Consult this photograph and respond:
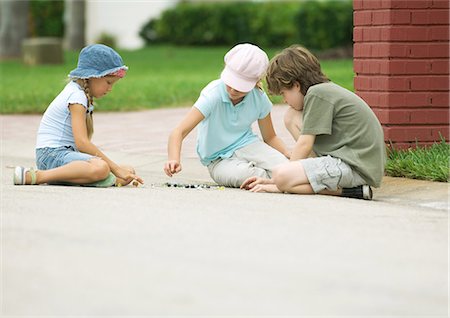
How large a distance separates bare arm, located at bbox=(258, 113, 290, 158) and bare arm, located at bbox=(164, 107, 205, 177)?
530mm

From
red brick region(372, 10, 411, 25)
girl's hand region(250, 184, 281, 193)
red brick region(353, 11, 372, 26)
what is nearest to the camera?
girl's hand region(250, 184, 281, 193)

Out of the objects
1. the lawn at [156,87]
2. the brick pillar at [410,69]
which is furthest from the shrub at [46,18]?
the brick pillar at [410,69]

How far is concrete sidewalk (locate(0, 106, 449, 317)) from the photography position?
14.8 feet

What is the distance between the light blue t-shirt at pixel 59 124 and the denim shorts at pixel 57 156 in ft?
0.11

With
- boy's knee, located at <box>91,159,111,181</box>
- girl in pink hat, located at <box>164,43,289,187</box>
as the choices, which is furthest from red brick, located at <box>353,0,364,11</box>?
boy's knee, located at <box>91,159,111,181</box>

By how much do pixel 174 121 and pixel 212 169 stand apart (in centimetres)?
461

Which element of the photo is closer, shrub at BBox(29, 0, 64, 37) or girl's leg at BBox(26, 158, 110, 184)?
→ girl's leg at BBox(26, 158, 110, 184)

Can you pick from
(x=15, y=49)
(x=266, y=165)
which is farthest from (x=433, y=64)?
(x=15, y=49)

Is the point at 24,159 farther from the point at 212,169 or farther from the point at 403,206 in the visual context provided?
the point at 403,206

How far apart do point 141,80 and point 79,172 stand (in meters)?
11.7

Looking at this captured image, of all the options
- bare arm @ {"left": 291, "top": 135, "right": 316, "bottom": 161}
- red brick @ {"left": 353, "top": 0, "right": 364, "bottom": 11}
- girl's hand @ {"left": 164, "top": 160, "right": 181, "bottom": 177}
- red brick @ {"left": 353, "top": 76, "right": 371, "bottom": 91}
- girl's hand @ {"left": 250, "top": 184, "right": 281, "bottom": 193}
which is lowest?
girl's hand @ {"left": 250, "top": 184, "right": 281, "bottom": 193}

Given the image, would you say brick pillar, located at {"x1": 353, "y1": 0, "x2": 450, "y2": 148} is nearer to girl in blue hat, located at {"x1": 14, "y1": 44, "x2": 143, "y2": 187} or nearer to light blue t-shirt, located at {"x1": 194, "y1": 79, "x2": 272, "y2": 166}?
light blue t-shirt, located at {"x1": 194, "y1": 79, "x2": 272, "y2": 166}

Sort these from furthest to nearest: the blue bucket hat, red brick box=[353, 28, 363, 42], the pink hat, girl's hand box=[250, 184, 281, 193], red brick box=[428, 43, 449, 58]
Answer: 1. red brick box=[353, 28, 363, 42]
2. red brick box=[428, 43, 449, 58]
3. the blue bucket hat
4. the pink hat
5. girl's hand box=[250, 184, 281, 193]

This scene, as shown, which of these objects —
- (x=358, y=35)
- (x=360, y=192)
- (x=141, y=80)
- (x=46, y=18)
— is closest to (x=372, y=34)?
(x=358, y=35)
